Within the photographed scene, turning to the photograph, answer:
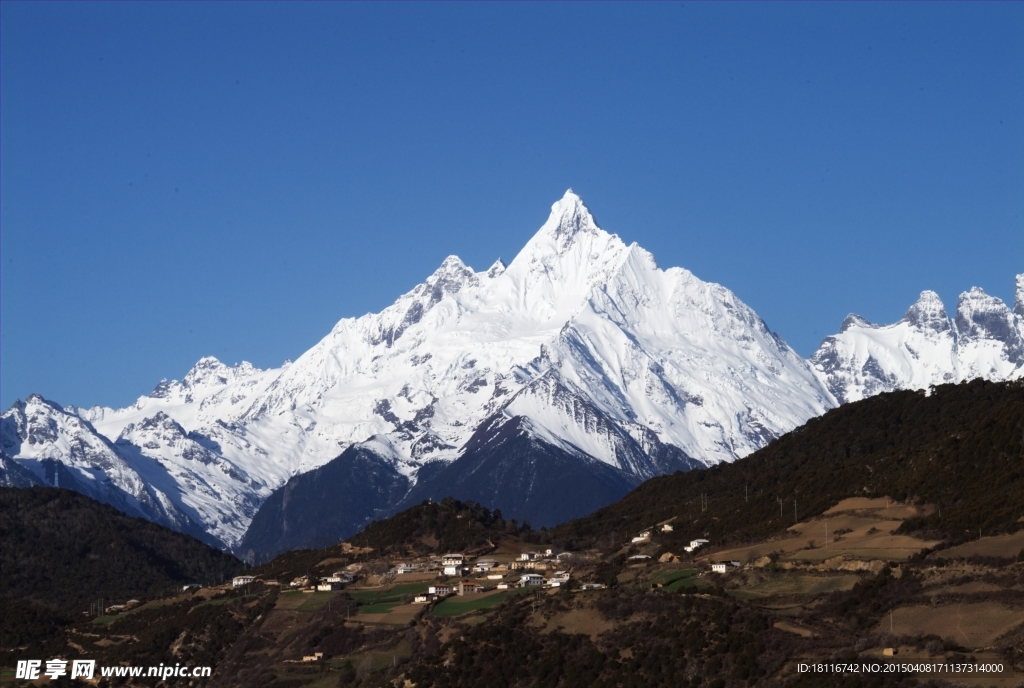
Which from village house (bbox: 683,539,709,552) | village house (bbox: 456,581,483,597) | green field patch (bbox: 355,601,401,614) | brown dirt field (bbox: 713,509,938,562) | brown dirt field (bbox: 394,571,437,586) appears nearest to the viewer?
brown dirt field (bbox: 713,509,938,562)

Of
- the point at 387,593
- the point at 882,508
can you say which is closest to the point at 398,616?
the point at 387,593

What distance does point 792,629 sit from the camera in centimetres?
11269

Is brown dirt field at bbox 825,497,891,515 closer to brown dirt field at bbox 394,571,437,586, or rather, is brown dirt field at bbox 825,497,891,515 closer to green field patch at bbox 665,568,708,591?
green field patch at bbox 665,568,708,591

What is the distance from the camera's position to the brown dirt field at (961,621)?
10331 centimetres

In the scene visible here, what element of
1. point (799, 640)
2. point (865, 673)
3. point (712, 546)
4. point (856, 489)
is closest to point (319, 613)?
point (712, 546)

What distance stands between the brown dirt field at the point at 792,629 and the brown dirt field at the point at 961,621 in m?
4.37

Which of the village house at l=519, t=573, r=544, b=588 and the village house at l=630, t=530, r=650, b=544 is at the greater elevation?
the village house at l=630, t=530, r=650, b=544

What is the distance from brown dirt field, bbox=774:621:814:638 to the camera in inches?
4373

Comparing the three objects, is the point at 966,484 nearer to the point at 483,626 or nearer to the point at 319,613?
the point at 483,626

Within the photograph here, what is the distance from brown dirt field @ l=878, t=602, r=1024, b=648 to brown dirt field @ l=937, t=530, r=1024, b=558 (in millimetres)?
7678

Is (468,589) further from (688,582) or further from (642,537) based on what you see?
(688,582)

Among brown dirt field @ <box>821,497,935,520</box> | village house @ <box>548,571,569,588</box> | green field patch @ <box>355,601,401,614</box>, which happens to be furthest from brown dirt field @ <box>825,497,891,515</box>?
green field patch @ <box>355,601,401,614</box>

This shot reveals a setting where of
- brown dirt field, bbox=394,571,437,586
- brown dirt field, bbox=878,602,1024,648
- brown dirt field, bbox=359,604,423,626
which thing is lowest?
brown dirt field, bbox=878,602,1024,648

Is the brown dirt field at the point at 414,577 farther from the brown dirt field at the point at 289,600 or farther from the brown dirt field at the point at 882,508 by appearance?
the brown dirt field at the point at 882,508
